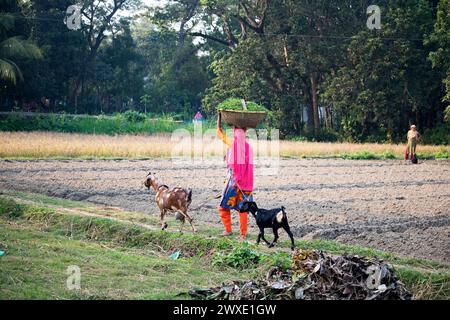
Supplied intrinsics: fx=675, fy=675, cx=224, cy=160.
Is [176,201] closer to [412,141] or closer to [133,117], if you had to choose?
[412,141]

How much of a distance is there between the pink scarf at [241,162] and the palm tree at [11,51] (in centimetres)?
2619

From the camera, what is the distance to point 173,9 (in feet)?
133

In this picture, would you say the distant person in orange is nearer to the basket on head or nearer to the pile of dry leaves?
the basket on head

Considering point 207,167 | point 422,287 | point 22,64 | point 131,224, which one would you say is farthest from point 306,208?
point 22,64

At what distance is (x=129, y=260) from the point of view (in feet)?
27.6

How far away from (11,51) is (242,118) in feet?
91.7

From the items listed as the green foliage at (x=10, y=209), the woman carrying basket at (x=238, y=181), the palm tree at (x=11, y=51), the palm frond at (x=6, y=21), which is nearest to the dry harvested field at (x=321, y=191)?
the woman carrying basket at (x=238, y=181)

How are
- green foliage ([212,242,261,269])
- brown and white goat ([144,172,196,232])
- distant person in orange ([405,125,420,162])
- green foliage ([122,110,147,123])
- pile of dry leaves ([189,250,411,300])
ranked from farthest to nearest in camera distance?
green foliage ([122,110,147,123]) < distant person in orange ([405,125,420,162]) < brown and white goat ([144,172,196,232]) < green foliage ([212,242,261,269]) < pile of dry leaves ([189,250,411,300])

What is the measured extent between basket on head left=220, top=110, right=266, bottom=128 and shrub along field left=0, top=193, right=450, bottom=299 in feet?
5.59

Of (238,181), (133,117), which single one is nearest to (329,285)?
(238,181)

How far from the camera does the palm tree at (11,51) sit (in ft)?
111

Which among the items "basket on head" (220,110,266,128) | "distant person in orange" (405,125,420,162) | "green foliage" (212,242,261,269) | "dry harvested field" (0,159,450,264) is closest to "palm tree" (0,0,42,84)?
"dry harvested field" (0,159,450,264)

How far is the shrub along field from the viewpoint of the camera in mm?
7090
